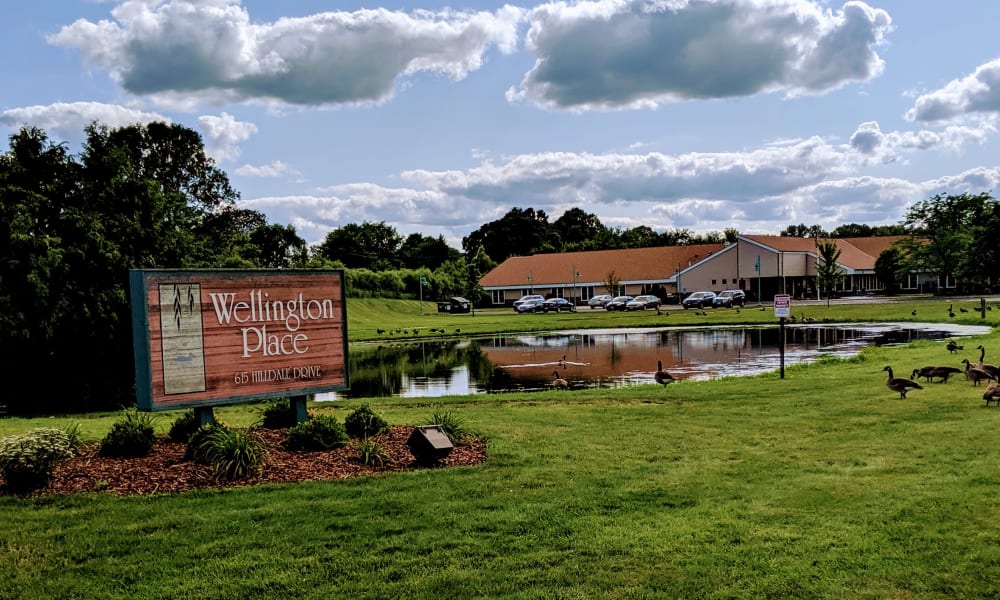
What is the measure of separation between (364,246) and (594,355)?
96.0m

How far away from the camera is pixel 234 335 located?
10086mm

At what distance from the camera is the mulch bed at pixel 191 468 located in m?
8.55

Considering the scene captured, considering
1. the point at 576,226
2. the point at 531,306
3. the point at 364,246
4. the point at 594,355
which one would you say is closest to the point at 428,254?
the point at 364,246

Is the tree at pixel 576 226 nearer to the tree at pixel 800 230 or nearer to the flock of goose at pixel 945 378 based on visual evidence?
the tree at pixel 800 230

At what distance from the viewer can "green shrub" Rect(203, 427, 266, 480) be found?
885cm

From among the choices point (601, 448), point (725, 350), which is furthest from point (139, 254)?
point (725, 350)

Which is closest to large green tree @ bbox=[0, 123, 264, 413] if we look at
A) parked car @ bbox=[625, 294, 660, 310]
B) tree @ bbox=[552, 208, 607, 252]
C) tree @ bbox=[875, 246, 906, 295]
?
parked car @ bbox=[625, 294, 660, 310]

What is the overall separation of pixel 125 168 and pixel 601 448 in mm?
18381

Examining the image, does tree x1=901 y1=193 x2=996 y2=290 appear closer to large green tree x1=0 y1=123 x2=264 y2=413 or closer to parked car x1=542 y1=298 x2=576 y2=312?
parked car x1=542 y1=298 x2=576 y2=312

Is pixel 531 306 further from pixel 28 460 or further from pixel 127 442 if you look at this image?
pixel 28 460

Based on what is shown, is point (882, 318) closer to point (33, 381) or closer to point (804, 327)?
point (804, 327)

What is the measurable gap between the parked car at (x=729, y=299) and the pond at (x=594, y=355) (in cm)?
2453

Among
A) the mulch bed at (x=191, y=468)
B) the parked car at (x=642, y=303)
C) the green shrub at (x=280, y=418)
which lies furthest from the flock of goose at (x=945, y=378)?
the parked car at (x=642, y=303)

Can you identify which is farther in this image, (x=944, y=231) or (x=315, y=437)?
(x=944, y=231)
